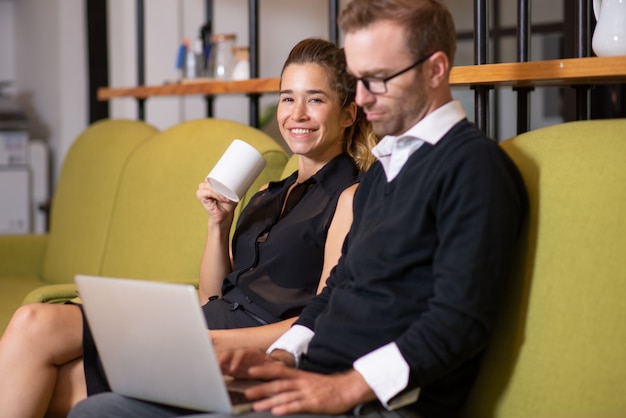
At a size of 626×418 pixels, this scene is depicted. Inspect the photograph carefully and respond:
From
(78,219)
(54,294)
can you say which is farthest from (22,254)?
(54,294)

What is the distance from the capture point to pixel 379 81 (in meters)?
1.45

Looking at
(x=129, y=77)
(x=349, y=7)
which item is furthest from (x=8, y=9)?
(x=349, y=7)

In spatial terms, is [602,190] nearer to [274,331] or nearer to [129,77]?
[274,331]

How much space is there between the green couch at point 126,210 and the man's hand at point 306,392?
911 mm

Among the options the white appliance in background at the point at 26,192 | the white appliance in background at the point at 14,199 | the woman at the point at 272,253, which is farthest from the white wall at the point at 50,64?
the woman at the point at 272,253

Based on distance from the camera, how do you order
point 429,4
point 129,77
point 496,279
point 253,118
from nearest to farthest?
point 496,279 → point 429,4 → point 253,118 → point 129,77

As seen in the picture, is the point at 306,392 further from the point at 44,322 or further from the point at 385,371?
the point at 44,322

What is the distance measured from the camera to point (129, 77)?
15.8 feet

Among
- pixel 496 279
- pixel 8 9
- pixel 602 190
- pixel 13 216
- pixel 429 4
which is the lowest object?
pixel 13 216

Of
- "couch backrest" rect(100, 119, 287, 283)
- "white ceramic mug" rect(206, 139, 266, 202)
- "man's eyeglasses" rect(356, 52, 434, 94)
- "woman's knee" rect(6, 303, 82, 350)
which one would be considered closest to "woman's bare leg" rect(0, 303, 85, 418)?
"woman's knee" rect(6, 303, 82, 350)

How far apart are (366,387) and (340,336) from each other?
0.13 m

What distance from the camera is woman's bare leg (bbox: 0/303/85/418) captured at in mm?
1793

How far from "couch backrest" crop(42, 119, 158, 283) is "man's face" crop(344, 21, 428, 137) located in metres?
1.69

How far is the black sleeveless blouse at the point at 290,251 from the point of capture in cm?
189
